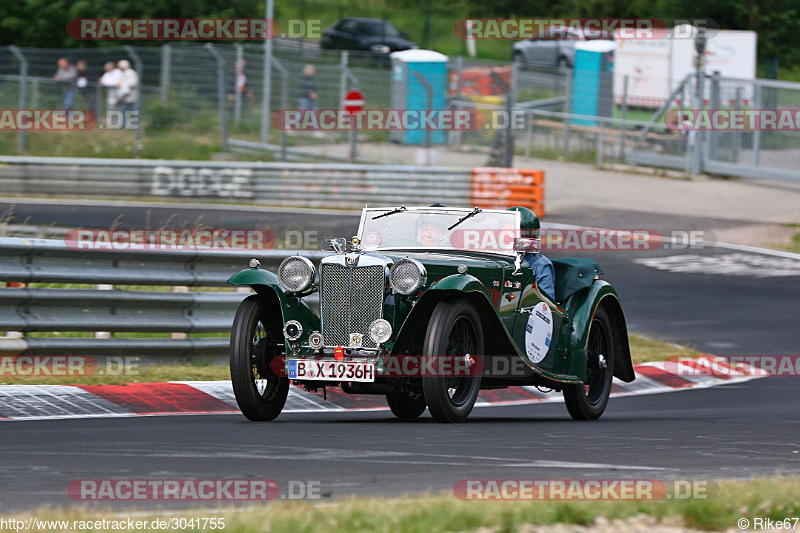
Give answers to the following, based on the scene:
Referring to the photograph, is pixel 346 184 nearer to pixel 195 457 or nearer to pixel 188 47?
pixel 188 47

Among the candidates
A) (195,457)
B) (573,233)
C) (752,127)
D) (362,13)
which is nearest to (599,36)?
(362,13)

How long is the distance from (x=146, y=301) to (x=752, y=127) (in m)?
19.5

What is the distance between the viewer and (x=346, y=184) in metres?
23.9

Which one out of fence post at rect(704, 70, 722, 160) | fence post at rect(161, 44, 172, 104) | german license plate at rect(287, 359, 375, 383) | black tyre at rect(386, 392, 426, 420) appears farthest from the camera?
fence post at rect(704, 70, 722, 160)

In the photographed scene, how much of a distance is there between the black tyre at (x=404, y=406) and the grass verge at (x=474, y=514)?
365cm

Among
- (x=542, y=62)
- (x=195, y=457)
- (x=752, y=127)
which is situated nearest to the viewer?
(x=195, y=457)

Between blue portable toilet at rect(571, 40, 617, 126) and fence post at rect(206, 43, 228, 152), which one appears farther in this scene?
blue portable toilet at rect(571, 40, 617, 126)

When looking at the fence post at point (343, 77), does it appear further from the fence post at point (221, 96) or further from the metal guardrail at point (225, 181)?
the metal guardrail at point (225, 181)

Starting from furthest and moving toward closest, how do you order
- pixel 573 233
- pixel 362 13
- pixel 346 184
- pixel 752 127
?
1. pixel 362 13
2. pixel 752 127
3. pixel 346 184
4. pixel 573 233

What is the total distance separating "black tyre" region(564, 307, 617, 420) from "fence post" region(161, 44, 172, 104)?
19501mm

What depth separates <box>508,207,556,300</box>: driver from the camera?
9.18 metres

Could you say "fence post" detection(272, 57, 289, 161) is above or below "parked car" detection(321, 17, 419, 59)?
below

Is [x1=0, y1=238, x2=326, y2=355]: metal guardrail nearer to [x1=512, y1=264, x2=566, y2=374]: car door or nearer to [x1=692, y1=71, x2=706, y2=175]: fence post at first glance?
[x1=512, y1=264, x2=566, y2=374]: car door

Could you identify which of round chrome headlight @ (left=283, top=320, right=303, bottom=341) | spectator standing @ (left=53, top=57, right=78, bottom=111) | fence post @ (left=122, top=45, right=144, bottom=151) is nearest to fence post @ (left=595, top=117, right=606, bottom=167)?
fence post @ (left=122, top=45, right=144, bottom=151)
